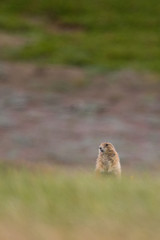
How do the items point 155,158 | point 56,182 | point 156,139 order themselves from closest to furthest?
point 56,182 < point 155,158 < point 156,139

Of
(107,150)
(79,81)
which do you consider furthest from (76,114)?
(107,150)

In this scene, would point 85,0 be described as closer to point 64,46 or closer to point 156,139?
point 64,46

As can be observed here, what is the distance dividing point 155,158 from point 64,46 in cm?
923

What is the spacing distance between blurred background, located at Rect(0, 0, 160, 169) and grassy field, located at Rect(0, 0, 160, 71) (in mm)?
32

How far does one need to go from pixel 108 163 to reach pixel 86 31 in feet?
60.0

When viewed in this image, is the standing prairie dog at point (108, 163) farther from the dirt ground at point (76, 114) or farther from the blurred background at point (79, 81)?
the dirt ground at point (76, 114)


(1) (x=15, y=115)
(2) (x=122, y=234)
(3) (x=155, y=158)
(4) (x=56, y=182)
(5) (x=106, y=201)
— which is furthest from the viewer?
(1) (x=15, y=115)

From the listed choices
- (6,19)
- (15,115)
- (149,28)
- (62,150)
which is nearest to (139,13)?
(149,28)

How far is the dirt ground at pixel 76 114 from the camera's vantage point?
1289 centimetres

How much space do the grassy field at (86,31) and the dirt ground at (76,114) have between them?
3.45ft

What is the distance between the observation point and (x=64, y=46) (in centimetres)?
2098

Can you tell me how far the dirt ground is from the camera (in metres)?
12.9

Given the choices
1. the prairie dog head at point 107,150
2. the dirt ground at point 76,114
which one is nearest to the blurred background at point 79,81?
the dirt ground at point 76,114

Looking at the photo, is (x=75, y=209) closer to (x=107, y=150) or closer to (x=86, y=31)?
(x=107, y=150)
